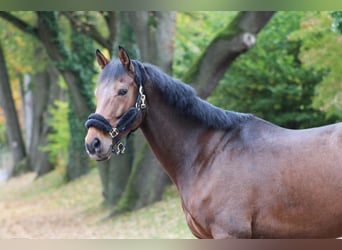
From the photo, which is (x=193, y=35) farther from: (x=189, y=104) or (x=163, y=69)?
(x=189, y=104)

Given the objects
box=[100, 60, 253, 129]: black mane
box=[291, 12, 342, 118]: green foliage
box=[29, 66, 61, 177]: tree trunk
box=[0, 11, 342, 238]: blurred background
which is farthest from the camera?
box=[29, 66, 61, 177]: tree trunk

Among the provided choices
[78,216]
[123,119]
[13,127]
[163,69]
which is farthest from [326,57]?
[13,127]

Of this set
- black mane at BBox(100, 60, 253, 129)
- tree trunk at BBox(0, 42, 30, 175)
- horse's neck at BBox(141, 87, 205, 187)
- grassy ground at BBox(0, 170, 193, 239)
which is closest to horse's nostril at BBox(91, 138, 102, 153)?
horse's neck at BBox(141, 87, 205, 187)

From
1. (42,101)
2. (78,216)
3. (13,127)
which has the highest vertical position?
(78,216)

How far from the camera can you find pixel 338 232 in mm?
4059

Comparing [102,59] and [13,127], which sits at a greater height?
[102,59]

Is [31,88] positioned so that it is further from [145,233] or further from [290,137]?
[290,137]

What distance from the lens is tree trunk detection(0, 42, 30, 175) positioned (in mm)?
22928

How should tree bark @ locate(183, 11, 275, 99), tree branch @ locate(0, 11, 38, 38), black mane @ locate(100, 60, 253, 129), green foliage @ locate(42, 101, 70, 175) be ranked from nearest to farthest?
black mane @ locate(100, 60, 253, 129) → tree bark @ locate(183, 11, 275, 99) → tree branch @ locate(0, 11, 38, 38) → green foliage @ locate(42, 101, 70, 175)

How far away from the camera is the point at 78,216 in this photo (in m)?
14.7

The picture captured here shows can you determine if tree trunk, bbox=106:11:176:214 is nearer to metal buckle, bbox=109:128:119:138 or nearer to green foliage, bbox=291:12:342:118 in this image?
green foliage, bbox=291:12:342:118

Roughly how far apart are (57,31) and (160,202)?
→ 4786 mm

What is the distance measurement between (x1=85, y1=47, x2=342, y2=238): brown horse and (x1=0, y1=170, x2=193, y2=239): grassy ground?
6.25 meters

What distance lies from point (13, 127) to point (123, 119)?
22.8 metres
